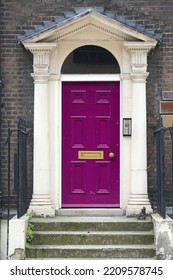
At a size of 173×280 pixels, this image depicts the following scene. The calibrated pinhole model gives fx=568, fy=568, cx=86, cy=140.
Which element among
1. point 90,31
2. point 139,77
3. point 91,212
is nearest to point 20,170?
point 91,212

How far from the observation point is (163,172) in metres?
8.11

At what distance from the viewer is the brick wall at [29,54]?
9188mm

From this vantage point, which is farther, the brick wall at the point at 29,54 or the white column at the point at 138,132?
the brick wall at the point at 29,54

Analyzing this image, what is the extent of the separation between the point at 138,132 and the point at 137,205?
1145 mm

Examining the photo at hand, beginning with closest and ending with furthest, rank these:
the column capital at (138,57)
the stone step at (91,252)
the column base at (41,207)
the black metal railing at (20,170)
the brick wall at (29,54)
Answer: the stone step at (91,252), the black metal railing at (20,170), the column base at (41,207), the column capital at (138,57), the brick wall at (29,54)

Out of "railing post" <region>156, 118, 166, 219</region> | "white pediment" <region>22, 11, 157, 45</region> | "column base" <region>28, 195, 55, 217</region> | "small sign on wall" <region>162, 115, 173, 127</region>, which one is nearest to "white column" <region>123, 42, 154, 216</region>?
"white pediment" <region>22, 11, 157, 45</region>

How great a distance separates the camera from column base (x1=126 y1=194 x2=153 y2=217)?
348 inches

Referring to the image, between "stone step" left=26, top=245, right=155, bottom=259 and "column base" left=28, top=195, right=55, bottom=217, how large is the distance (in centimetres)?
90

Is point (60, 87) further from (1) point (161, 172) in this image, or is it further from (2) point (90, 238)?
(2) point (90, 238)

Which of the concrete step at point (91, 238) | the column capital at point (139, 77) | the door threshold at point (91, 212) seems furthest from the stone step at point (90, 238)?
the column capital at point (139, 77)

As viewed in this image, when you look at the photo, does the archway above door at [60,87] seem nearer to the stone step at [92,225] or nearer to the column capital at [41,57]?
the column capital at [41,57]

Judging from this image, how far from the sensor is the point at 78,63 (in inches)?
363

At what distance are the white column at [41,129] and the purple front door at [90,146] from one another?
0.36 meters

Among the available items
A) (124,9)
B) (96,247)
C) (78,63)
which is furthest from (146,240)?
(124,9)
